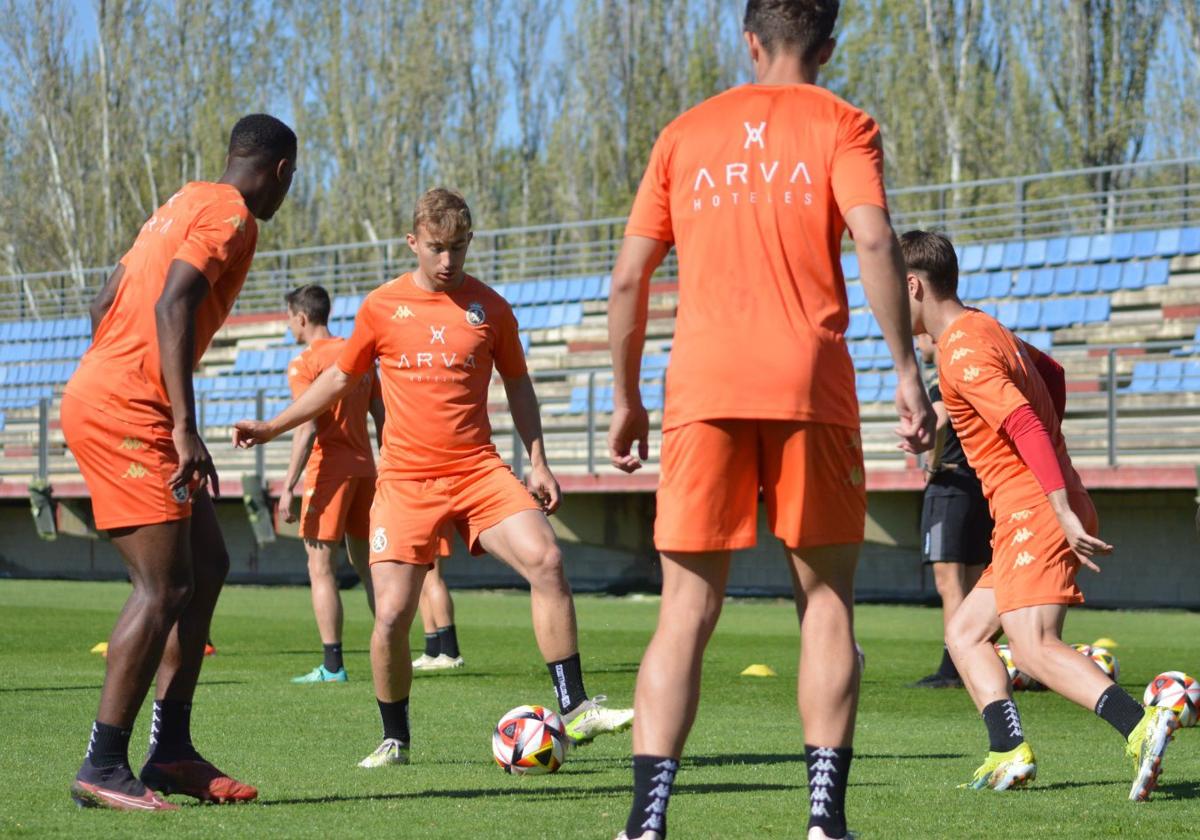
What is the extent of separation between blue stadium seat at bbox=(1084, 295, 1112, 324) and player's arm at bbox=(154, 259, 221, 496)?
742 inches

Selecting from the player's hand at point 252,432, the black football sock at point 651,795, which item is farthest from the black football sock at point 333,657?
the black football sock at point 651,795

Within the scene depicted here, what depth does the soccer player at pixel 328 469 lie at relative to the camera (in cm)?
1036

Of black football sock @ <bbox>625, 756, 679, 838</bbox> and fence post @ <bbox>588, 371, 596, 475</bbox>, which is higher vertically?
black football sock @ <bbox>625, 756, 679, 838</bbox>

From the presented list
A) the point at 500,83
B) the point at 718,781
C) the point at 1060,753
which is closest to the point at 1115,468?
the point at 1060,753

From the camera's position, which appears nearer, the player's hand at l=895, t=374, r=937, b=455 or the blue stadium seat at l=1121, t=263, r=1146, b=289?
the player's hand at l=895, t=374, r=937, b=455

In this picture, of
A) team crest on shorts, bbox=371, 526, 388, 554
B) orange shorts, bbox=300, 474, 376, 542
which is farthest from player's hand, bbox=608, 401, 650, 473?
orange shorts, bbox=300, 474, 376, 542

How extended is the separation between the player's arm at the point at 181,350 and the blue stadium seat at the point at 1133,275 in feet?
63.1

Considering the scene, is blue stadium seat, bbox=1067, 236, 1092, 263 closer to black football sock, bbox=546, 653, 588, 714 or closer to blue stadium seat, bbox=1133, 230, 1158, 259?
blue stadium seat, bbox=1133, 230, 1158, 259

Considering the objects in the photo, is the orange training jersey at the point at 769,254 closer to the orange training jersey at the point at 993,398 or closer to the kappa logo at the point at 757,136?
the kappa logo at the point at 757,136

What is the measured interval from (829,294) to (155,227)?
7.83 ft

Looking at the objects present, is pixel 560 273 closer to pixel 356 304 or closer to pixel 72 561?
pixel 356 304

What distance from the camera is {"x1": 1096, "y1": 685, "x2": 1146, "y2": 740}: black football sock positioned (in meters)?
5.87

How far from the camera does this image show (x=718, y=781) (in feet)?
20.7

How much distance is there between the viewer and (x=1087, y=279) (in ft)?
76.7
